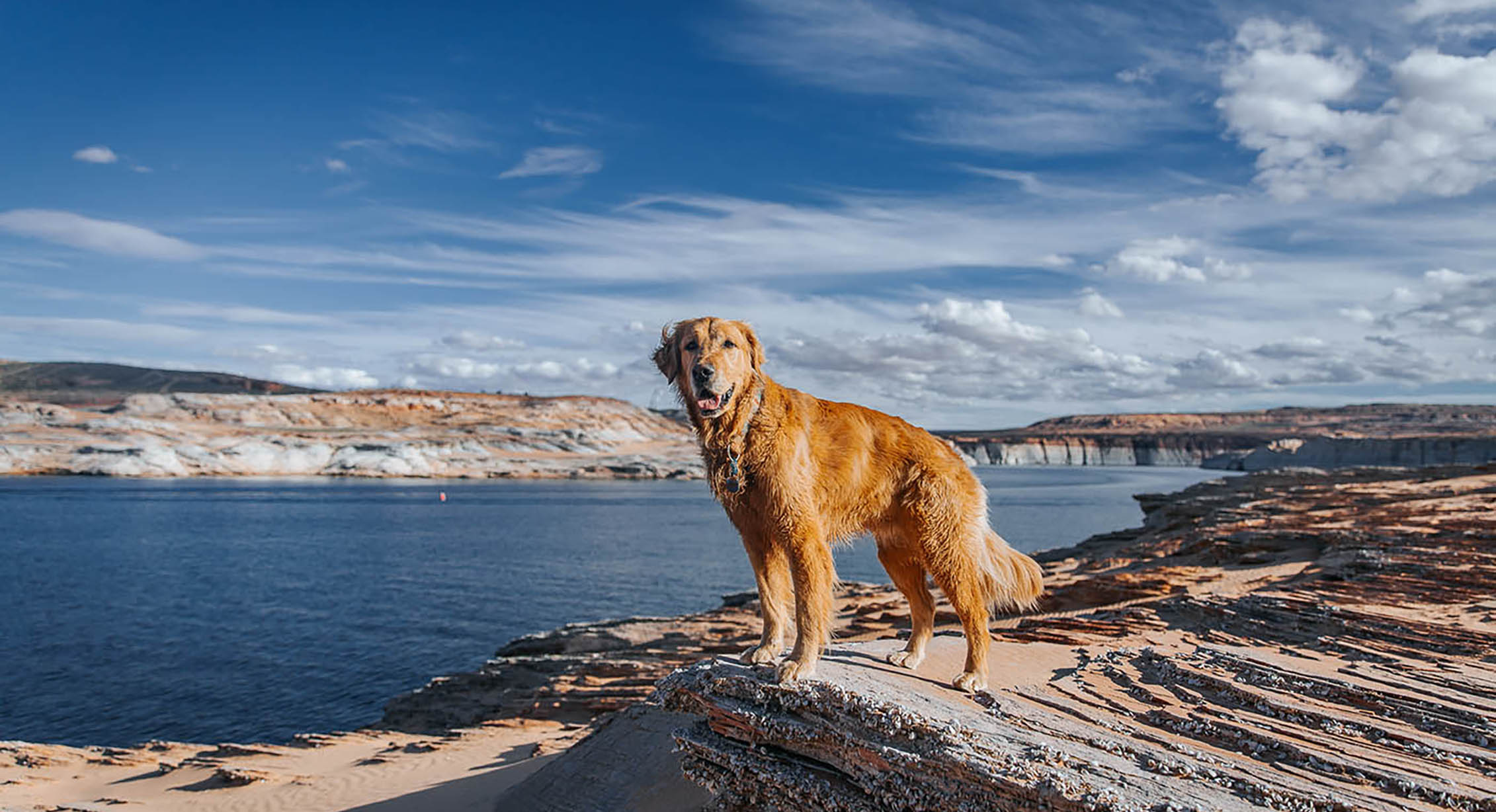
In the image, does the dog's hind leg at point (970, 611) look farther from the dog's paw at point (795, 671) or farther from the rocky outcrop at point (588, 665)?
the rocky outcrop at point (588, 665)

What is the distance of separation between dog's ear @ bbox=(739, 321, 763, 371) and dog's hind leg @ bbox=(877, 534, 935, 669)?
1.82 metres

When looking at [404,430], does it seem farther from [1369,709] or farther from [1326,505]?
[1369,709]

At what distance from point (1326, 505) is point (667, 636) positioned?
2240 cm

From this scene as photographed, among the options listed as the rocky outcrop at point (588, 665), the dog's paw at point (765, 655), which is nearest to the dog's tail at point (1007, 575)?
the dog's paw at point (765, 655)

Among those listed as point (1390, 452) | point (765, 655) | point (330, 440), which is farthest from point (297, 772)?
point (1390, 452)

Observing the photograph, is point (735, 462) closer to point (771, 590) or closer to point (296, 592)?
point (771, 590)

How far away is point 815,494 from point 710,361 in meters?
1.32

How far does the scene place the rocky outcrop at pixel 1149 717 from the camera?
514 centimetres

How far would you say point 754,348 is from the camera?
6707mm

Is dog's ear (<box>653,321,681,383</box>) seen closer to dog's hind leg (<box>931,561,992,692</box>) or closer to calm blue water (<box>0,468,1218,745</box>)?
dog's hind leg (<box>931,561,992,692</box>)

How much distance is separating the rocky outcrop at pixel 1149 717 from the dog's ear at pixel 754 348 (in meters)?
2.32

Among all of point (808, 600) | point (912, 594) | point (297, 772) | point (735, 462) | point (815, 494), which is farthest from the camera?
point (297, 772)

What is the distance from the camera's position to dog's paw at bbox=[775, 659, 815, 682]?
20.6ft

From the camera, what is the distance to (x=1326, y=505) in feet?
94.5
